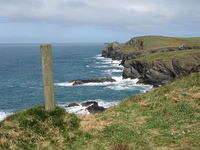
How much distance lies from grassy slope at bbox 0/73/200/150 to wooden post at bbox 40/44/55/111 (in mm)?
532

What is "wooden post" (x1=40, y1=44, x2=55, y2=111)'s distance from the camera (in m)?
9.85

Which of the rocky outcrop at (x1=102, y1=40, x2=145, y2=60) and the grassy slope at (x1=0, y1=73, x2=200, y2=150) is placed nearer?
the grassy slope at (x1=0, y1=73, x2=200, y2=150)

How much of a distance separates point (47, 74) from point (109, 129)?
370 centimetres

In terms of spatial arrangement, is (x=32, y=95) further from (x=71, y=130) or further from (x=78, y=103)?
(x=71, y=130)

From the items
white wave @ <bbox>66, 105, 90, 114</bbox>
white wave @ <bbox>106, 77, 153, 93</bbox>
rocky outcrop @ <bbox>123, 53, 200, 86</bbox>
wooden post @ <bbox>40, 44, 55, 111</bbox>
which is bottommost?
white wave @ <bbox>66, 105, 90, 114</bbox>

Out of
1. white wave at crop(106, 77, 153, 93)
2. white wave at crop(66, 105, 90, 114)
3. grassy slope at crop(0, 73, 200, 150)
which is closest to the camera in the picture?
grassy slope at crop(0, 73, 200, 150)

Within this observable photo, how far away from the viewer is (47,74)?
9.98 meters

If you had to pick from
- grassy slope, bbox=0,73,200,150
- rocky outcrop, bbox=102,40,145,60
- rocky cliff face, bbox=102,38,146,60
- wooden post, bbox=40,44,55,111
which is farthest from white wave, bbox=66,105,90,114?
rocky cliff face, bbox=102,38,146,60

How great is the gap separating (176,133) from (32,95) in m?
48.6

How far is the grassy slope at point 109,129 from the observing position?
8391 mm

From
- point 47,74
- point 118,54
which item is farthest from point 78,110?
point 118,54

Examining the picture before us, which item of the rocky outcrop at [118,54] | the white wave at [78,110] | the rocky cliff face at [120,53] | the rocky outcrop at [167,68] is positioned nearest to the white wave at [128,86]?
the rocky outcrop at [167,68]

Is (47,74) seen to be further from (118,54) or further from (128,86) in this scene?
(118,54)

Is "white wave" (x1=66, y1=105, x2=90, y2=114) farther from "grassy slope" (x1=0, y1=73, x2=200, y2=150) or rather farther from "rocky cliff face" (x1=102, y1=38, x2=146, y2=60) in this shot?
"rocky cliff face" (x1=102, y1=38, x2=146, y2=60)
